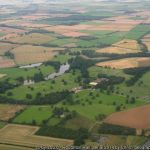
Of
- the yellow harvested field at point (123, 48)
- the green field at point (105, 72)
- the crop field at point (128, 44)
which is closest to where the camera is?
the green field at point (105, 72)

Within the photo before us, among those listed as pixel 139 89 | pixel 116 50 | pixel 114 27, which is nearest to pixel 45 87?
pixel 139 89

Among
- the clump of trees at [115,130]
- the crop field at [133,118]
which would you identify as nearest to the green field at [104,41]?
the crop field at [133,118]

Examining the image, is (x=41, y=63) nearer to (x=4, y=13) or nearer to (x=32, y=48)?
(x=32, y=48)

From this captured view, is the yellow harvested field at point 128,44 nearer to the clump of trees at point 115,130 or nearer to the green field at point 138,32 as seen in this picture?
the green field at point 138,32

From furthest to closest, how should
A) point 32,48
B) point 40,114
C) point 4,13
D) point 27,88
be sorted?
1. point 4,13
2. point 32,48
3. point 27,88
4. point 40,114

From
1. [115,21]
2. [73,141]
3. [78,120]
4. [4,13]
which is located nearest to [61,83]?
[78,120]
